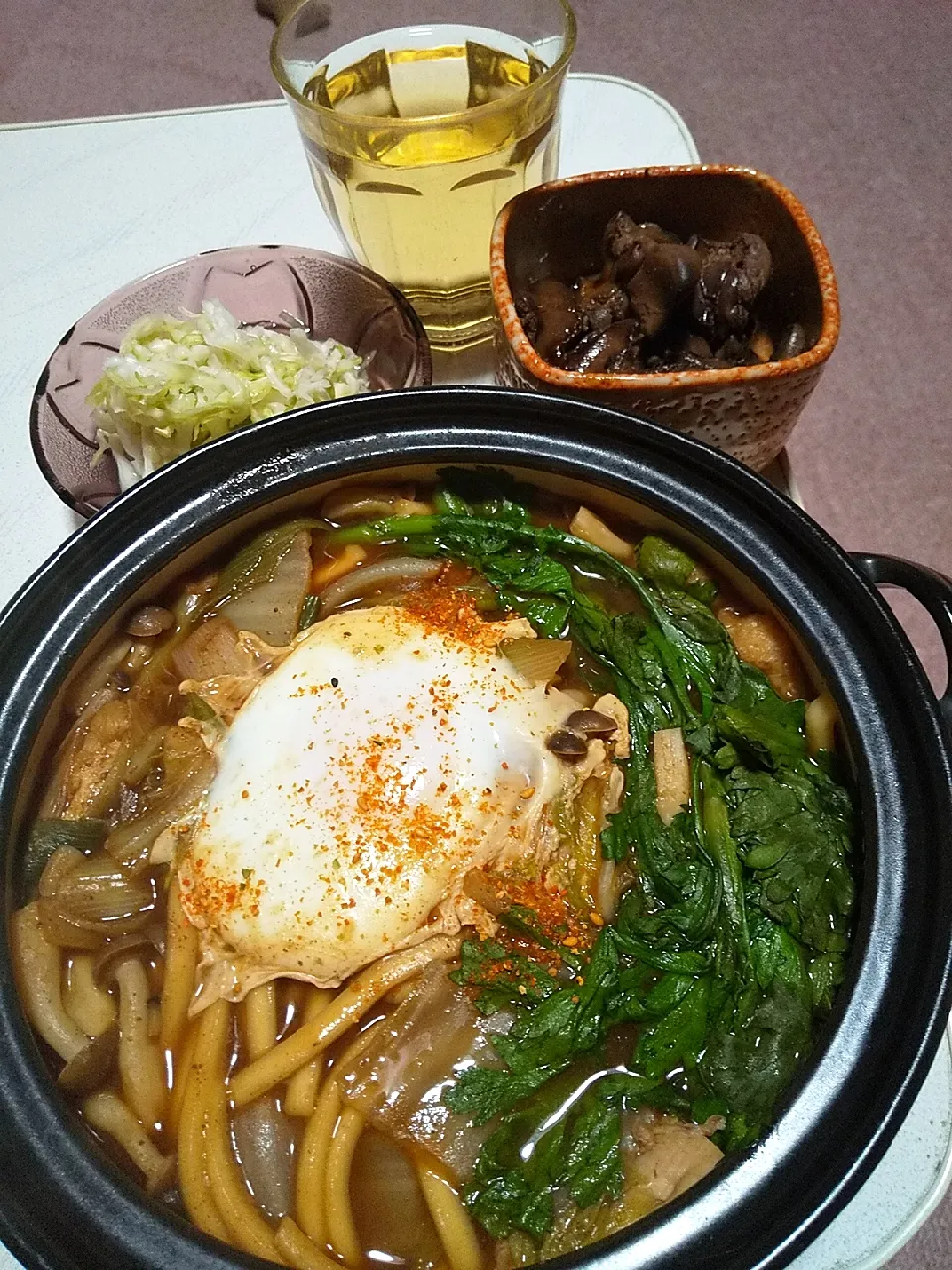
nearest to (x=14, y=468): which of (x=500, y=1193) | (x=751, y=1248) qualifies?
(x=500, y=1193)

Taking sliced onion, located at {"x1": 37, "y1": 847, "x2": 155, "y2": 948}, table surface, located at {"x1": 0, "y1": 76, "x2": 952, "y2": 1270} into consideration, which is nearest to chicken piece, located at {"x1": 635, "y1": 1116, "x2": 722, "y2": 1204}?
sliced onion, located at {"x1": 37, "y1": 847, "x2": 155, "y2": 948}

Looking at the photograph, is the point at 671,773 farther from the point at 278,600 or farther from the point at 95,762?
the point at 95,762

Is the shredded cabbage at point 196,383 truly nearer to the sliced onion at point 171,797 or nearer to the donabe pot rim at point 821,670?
the donabe pot rim at point 821,670

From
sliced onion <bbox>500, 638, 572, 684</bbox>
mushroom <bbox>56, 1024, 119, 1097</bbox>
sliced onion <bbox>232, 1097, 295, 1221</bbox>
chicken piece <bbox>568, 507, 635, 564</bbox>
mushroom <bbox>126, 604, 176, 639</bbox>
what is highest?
mushroom <bbox>126, 604, 176, 639</bbox>

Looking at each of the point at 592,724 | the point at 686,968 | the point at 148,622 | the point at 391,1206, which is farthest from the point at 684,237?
the point at 391,1206

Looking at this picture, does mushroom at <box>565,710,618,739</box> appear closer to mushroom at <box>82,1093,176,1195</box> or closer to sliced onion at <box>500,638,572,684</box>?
sliced onion at <box>500,638,572,684</box>

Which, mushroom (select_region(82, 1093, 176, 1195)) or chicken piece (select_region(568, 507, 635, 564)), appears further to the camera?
chicken piece (select_region(568, 507, 635, 564))
